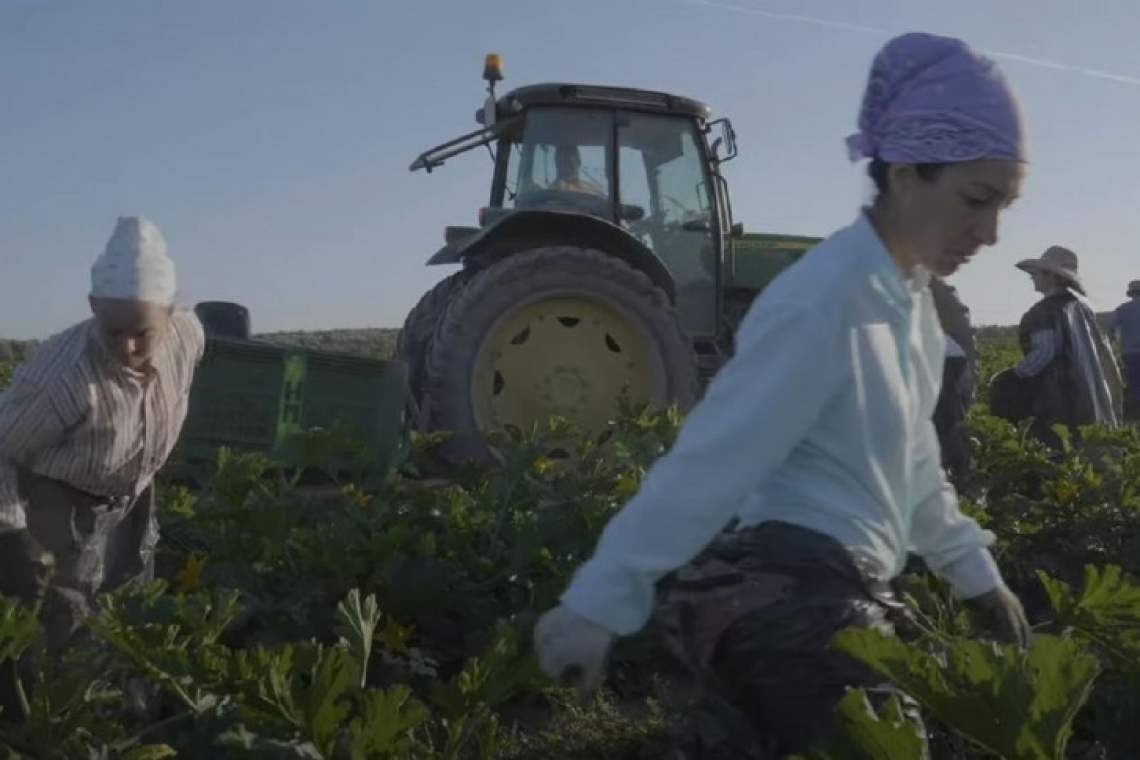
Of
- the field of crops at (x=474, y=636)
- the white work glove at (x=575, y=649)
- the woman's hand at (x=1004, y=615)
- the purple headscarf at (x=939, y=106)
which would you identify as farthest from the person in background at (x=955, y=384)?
the white work glove at (x=575, y=649)

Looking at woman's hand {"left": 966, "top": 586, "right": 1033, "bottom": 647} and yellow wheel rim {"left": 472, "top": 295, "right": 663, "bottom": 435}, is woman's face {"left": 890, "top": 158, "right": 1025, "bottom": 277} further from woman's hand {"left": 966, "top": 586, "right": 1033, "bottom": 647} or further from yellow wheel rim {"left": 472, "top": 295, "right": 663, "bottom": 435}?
yellow wheel rim {"left": 472, "top": 295, "right": 663, "bottom": 435}

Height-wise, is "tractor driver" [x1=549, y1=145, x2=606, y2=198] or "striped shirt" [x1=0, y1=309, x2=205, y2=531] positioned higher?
"tractor driver" [x1=549, y1=145, x2=606, y2=198]

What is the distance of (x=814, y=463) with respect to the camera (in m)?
1.84

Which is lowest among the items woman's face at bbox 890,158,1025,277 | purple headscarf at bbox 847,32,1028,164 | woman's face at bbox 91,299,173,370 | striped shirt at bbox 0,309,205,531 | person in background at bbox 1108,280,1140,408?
striped shirt at bbox 0,309,205,531

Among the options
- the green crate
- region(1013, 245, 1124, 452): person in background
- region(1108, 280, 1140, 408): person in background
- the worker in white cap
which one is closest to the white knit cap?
the worker in white cap

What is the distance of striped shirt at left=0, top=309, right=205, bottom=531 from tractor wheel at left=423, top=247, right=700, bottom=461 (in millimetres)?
2996

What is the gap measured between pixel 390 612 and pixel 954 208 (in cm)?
239

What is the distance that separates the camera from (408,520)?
434cm

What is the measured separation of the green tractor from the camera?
6770 millimetres

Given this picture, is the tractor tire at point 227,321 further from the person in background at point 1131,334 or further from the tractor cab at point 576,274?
the person in background at point 1131,334

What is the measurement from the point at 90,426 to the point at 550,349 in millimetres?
3721

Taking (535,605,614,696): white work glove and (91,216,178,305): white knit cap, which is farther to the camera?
(91,216,178,305): white knit cap

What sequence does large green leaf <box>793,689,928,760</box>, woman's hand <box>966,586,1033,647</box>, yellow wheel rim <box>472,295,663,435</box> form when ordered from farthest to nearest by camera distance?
yellow wheel rim <box>472,295,663,435</box>
woman's hand <box>966,586,1033,647</box>
large green leaf <box>793,689,928,760</box>

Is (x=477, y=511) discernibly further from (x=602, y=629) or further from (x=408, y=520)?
(x=602, y=629)
